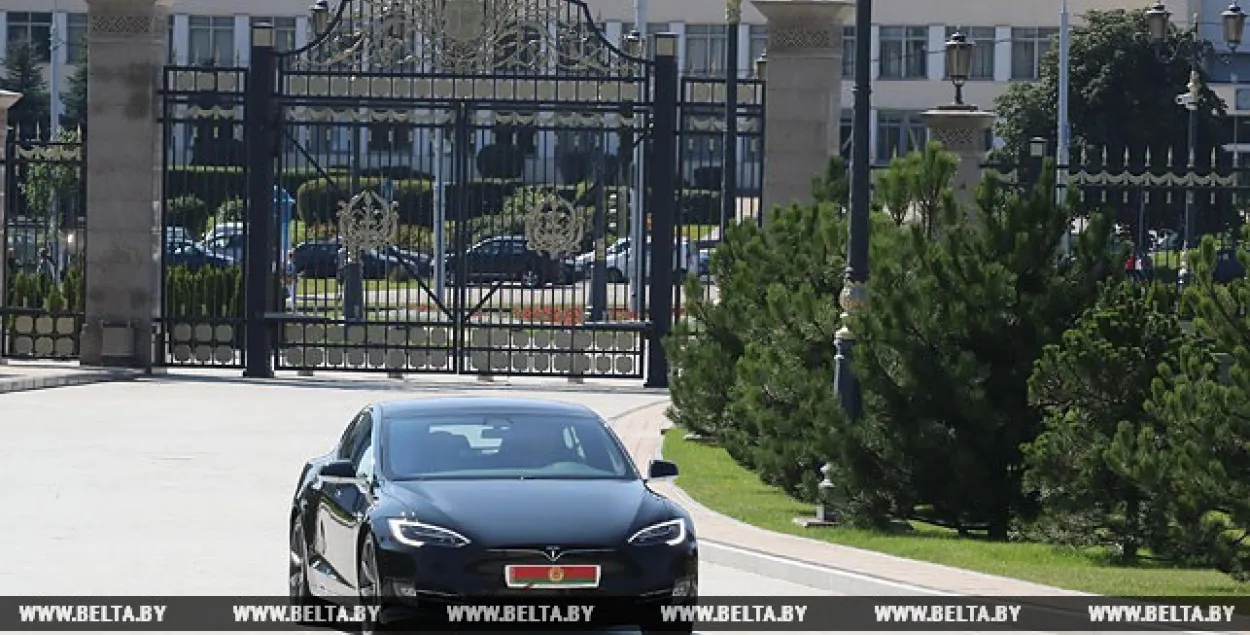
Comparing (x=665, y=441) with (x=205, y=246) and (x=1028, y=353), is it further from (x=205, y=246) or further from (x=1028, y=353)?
(x=205, y=246)

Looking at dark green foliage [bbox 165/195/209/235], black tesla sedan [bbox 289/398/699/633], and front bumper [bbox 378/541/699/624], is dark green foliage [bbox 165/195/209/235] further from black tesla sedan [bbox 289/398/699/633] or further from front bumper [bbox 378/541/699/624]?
front bumper [bbox 378/541/699/624]

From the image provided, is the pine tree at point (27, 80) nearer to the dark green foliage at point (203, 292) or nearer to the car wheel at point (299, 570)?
the dark green foliage at point (203, 292)

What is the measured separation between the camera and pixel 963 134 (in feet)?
99.8

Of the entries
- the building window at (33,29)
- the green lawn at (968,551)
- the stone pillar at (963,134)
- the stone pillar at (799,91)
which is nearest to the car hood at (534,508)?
the green lawn at (968,551)

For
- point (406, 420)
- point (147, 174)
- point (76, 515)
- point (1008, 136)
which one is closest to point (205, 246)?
point (147, 174)

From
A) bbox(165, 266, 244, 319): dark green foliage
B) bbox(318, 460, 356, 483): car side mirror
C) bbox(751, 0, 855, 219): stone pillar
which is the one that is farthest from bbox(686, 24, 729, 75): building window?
bbox(318, 460, 356, 483): car side mirror

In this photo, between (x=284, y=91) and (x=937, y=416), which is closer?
(x=937, y=416)

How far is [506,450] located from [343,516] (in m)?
0.96

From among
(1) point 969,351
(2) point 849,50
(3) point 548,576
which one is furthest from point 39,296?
(2) point 849,50

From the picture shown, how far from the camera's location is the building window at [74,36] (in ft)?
278

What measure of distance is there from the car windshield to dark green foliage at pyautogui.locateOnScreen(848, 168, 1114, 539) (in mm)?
5038

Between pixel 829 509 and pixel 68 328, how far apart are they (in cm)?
1815

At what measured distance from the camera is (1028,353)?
19.7 meters

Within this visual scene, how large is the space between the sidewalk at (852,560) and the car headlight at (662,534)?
2.47 metres
